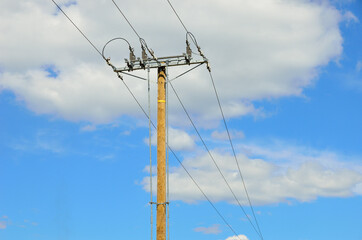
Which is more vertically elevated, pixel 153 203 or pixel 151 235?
pixel 153 203

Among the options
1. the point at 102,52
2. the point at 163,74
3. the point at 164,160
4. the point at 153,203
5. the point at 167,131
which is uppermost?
the point at 102,52

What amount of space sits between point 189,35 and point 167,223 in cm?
706

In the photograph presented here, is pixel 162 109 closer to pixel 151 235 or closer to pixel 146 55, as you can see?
pixel 146 55

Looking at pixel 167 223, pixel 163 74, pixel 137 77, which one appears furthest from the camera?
pixel 137 77

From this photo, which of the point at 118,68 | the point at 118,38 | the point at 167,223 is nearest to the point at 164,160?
the point at 167,223

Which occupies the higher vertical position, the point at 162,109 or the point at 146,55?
the point at 146,55

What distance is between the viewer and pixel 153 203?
15469mm

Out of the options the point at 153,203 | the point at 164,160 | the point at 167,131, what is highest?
the point at 167,131

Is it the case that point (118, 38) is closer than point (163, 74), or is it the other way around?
point (163, 74)

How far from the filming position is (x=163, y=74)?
53.9 ft

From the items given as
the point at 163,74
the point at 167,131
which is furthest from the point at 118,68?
the point at 167,131

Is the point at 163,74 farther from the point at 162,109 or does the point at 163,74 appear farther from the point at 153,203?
the point at 153,203

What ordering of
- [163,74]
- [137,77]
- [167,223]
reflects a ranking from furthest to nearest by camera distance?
[137,77] < [163,74] < [167,223]

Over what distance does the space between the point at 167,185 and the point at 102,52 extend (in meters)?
5.65
